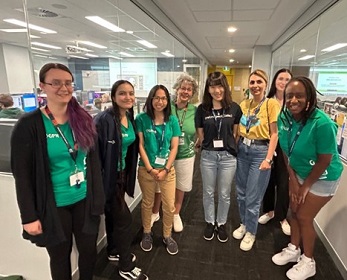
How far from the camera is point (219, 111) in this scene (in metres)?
2.00

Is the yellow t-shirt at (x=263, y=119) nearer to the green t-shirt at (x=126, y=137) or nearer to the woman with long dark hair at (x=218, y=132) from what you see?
the woman with long dark hair at (x=218, y=132)

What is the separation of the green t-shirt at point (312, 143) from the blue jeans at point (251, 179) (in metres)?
0.25

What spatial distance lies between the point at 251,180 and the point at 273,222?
91 centimetres

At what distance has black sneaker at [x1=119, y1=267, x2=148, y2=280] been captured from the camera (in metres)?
1.77

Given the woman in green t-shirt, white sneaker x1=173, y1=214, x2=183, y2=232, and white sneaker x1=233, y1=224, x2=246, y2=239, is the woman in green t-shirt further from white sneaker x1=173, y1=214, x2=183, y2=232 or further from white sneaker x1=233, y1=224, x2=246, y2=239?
white sneaker x1=173, y1=214, x2=183, y2=232

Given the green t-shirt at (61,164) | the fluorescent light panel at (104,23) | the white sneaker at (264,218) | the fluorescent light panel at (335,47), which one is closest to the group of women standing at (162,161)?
the green t-shirt at (61,164)

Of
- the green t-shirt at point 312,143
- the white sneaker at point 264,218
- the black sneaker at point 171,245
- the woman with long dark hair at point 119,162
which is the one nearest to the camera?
the green t-shirt at point 312,143

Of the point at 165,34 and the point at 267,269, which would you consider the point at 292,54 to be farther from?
the point at 267,269

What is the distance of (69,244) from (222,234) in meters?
1.45

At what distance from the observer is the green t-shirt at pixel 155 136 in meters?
1.93

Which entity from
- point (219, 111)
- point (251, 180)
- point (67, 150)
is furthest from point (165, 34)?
point (67, 150)

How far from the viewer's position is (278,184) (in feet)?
7.97

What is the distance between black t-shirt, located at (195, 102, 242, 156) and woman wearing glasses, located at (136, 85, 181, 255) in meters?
0.27

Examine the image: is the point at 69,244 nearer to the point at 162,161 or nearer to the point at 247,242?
the point at 162,161
